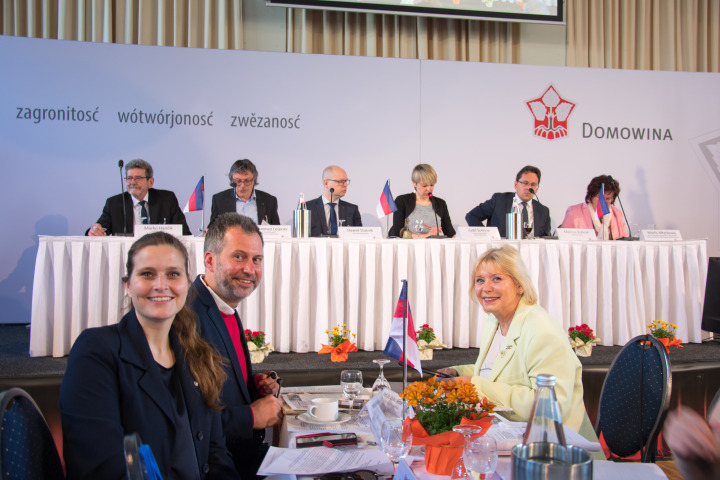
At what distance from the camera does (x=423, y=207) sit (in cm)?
580

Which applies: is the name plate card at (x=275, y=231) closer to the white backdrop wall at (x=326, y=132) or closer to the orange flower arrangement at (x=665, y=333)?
the white backdrop wall at (x=326, y=132)

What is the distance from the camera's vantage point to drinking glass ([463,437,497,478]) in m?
1.24

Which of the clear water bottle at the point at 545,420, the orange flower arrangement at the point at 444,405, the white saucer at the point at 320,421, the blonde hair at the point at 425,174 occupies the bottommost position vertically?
the white saucer at the point at 320,421

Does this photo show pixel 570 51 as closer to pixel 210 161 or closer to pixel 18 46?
pixel 210 161

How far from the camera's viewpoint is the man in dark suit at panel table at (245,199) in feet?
17.9

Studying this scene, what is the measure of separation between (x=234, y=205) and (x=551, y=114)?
395 centimetres

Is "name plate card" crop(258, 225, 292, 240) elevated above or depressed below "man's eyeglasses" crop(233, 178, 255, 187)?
below

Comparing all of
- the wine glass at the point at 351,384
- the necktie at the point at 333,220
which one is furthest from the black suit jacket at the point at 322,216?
the wine glass at the point at 351,384

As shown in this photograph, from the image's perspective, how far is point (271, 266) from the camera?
4430mm

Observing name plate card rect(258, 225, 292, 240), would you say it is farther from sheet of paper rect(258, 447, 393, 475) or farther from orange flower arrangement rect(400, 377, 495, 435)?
orange flower arrangement rect(400, 377, 495, 435)

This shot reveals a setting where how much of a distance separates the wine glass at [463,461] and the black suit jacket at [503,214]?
4.57 m

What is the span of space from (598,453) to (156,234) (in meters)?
1.39

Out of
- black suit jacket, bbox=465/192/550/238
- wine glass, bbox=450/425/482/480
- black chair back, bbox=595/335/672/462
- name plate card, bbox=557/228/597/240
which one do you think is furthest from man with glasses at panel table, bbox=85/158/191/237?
wine glass, bbox=450/425/482/480

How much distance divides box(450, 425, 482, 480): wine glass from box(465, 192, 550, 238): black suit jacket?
15.0 feet
